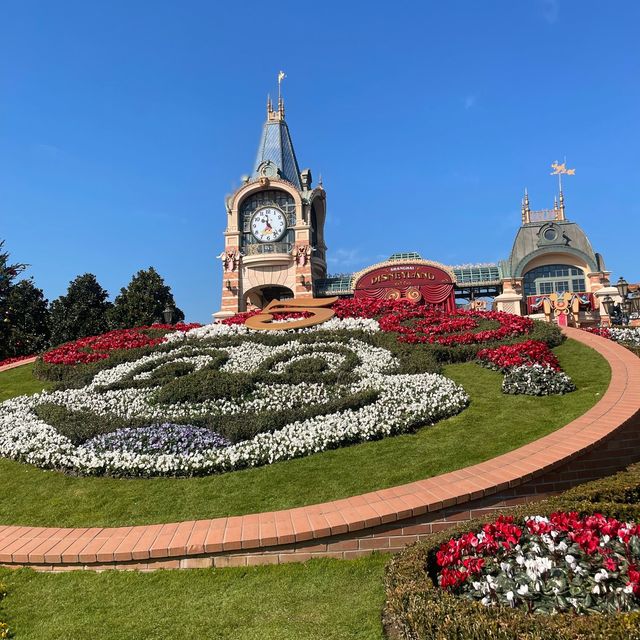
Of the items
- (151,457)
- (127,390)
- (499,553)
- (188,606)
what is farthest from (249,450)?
(127,390)

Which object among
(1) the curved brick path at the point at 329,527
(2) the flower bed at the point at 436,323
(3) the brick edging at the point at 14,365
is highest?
(2) the flower bed at the point at 436,323

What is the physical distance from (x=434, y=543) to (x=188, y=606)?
1.86 m

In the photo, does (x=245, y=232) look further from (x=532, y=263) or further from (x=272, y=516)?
(x=272, y=516)

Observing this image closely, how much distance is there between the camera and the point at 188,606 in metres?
3.75

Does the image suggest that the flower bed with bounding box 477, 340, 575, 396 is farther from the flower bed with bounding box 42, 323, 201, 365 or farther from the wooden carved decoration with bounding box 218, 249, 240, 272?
the wooden carved decoration with bounding box 218, 249, 240, 272

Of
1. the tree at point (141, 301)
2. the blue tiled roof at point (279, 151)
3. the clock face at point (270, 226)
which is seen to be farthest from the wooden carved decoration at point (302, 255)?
the tree at point (141, 301)

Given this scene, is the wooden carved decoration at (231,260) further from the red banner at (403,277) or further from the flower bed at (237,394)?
the flower bed at (237,394)

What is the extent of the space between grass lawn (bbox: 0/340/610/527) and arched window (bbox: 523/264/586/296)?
1095 inches

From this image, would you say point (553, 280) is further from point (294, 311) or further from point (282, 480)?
point (282, 480)

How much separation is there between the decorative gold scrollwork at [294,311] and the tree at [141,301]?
13652 mm

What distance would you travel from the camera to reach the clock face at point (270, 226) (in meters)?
33.5

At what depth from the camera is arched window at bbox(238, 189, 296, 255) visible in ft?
109

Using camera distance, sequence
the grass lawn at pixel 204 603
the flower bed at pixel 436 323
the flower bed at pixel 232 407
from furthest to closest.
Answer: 1. the flower bed at pixel 436 323
2. the flower bed at pixel 232 407
3. the grass lawn at pixel 204 603

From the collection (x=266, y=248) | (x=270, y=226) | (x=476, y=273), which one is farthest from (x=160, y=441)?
(x=476, y=273)
